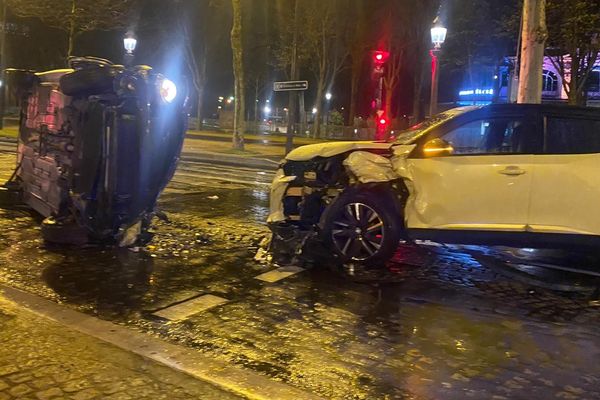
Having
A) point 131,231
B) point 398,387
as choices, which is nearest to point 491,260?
point 398,387

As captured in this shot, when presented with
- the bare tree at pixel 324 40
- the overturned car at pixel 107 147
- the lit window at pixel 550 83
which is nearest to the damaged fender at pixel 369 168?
the overturned car at pixel 107 147

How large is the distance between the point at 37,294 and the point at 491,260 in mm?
4696

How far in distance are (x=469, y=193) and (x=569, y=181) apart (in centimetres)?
92

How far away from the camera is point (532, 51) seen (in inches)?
452

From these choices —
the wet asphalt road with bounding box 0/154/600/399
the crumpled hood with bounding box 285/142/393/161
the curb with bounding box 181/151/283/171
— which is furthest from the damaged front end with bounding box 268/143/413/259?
the curb with bounding box 181/151/283/171

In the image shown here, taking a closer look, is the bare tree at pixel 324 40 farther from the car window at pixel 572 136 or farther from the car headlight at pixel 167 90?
the car window at pixel 572 136

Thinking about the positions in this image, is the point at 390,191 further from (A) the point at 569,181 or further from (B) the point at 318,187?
(A) the point at 569,181

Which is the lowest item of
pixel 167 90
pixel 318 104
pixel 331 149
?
pixel 331 149

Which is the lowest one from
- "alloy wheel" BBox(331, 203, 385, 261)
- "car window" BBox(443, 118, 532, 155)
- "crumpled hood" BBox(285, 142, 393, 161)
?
"alloy wheel" BBox(331, 203, 385, 261)

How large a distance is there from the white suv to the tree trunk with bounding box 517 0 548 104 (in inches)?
225

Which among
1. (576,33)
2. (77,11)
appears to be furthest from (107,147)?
(77,11)

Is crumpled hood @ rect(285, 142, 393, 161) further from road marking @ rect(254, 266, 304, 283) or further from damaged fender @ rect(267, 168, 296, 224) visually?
road marking @ rect(254, 266, 304, 283)

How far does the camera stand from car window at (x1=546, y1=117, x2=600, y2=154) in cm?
585

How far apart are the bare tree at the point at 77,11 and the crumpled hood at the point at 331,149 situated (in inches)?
1084
